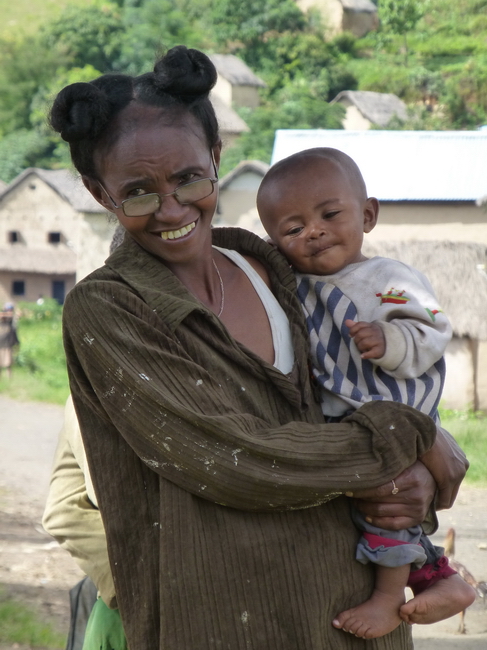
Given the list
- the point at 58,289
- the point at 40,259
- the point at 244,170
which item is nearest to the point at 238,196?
the point at 244,170

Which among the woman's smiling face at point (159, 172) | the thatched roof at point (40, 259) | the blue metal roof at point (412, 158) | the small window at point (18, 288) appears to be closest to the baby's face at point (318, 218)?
the woman's smiling face at point (159, 172)

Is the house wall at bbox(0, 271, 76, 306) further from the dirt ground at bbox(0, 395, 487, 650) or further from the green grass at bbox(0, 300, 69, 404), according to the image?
the dirt ground at bbox(0, 395, 487, 650)

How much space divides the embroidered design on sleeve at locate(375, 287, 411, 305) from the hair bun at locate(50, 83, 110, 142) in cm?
65

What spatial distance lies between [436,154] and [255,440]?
57.9 ft

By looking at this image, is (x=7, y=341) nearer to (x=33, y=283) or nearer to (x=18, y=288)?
(x=33, y=283)

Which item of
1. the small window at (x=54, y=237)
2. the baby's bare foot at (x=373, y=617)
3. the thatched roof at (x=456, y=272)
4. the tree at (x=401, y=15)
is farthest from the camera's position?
the tree at (x=401, y=15)

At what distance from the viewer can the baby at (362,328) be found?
1554mm

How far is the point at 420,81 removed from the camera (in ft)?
119

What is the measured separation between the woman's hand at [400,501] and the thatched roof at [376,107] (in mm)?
31467

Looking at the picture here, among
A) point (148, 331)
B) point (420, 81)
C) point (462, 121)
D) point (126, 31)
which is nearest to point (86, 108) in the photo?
point (148, 331)

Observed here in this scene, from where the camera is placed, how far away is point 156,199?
61.1 inches

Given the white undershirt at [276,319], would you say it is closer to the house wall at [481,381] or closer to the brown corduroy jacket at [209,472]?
the brown corduroy jacket at [209,472]

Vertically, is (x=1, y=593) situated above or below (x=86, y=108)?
below

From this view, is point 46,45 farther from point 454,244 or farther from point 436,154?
point 454,244
